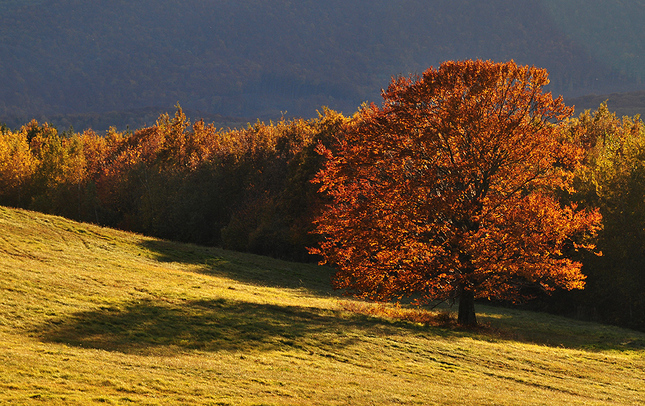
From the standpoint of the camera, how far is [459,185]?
30.6m

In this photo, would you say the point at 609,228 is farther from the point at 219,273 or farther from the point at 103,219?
the point at 103,219

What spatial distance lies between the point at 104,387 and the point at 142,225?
71.6m

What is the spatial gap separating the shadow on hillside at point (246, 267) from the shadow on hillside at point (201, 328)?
55.9ft

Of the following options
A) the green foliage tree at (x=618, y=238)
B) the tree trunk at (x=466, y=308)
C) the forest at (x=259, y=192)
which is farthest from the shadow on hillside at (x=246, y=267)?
the green foliage tree at (x=618, y=238)

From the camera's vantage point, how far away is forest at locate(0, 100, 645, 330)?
4634cm

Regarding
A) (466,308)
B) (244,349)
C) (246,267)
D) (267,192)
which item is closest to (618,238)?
(466,308)

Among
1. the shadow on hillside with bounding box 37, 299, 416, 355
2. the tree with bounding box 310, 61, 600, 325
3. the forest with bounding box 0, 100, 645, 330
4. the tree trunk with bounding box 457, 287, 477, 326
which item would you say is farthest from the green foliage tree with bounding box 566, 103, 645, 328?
the shadow on hillside with bounding box 37, 299, 416, 355

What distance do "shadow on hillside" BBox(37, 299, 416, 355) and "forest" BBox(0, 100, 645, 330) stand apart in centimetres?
2669

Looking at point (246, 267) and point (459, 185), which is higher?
point (459, 185)

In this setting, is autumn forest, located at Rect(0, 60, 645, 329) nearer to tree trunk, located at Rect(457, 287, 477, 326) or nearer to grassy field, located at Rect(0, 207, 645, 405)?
grassy field, located at Rect(0, 207, 645, 405)

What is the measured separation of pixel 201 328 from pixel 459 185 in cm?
1641

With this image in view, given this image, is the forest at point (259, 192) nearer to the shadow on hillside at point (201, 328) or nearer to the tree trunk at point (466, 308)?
the tree trunk at point (466, 308)

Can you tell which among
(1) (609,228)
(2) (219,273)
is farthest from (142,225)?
(1) (609,228)

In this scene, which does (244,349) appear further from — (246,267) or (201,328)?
(246,267)
